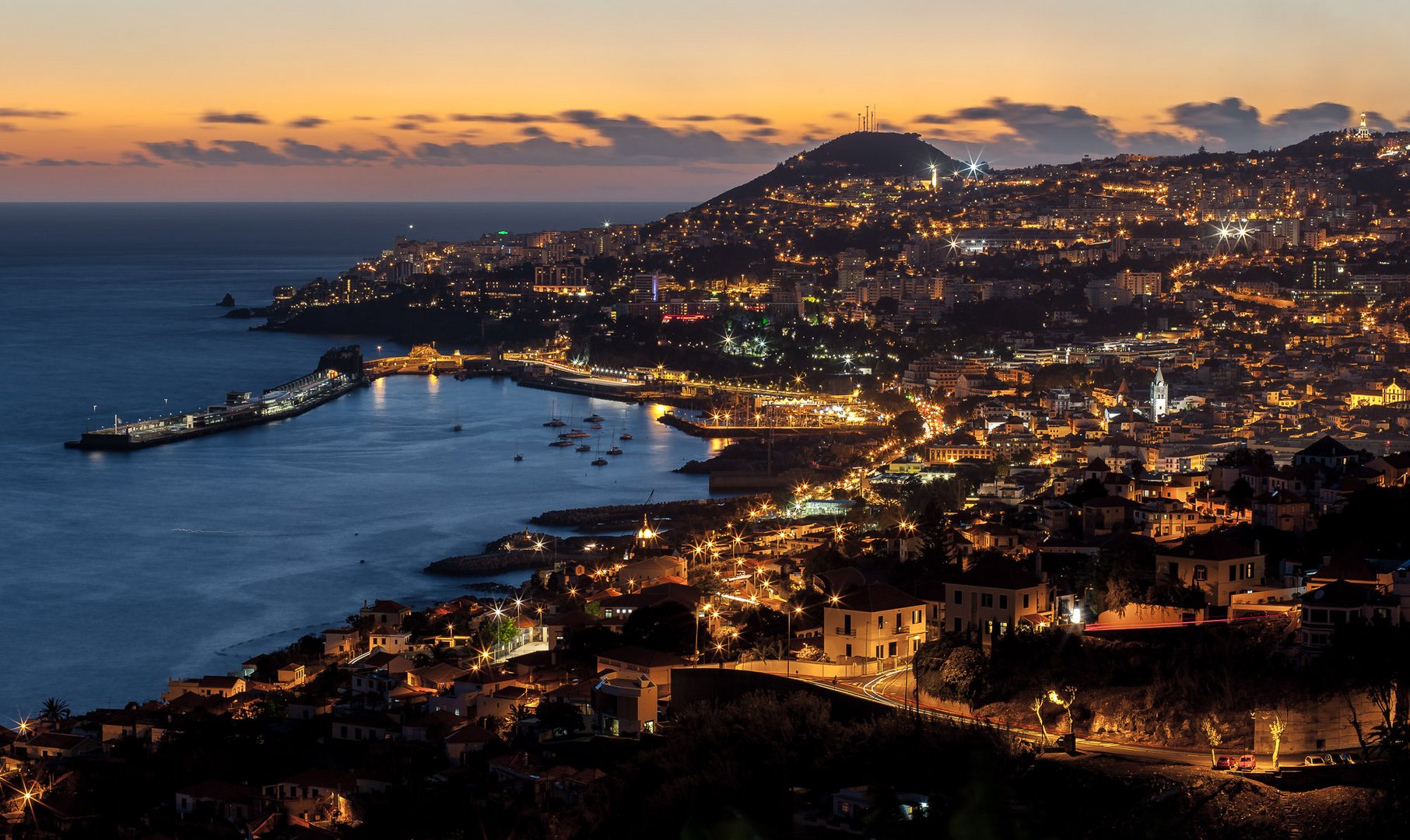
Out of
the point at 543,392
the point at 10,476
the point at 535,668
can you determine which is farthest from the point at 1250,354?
the point at 535,668

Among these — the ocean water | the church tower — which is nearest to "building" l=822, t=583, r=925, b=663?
the ocean water

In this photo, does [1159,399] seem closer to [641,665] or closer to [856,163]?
[641,665]

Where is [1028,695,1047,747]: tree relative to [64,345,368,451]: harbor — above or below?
above

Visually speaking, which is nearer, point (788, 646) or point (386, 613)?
point (788, 646)

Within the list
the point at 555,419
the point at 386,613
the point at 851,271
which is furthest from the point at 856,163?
the point at 386,613

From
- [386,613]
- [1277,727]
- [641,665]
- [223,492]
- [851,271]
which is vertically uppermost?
[851,271]

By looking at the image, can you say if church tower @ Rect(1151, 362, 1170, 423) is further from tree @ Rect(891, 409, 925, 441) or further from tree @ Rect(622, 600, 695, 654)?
tree @ Rect(622, 600, 695, 654)

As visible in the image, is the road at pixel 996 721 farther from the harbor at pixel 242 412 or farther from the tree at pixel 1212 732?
the harbor at pixel 242 412
